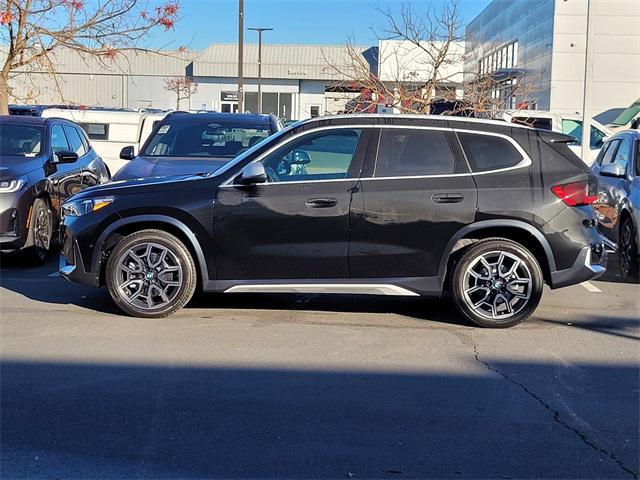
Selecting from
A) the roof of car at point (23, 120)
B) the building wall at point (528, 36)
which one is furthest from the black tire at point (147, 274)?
the building wall at point (528, 36)

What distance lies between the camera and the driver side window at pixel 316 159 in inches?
265

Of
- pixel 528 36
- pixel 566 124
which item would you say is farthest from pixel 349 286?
pixel 528 36

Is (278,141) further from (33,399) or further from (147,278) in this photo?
(33,399)

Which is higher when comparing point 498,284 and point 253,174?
point 253,174

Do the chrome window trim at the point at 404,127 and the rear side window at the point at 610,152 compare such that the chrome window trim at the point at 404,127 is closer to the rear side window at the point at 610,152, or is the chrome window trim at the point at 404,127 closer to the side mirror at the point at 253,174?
the side mirror at the point at 253,174

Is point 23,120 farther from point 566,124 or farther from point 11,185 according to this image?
point 566,124

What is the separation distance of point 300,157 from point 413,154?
3.36ft

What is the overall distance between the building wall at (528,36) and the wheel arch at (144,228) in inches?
894

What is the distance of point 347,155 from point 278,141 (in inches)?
24.4

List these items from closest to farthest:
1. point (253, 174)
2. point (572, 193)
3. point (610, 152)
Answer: point (253, 174) → point (572, 193) → point (610, 152)

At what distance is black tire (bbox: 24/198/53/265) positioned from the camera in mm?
9070

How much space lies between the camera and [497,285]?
6.57 metres

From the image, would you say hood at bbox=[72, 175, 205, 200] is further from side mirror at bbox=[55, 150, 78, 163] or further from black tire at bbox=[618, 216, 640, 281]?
black tire at bbox=[618, 216, 640, 281]

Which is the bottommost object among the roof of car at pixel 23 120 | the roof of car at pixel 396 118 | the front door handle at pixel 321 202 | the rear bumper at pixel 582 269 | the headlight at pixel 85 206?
the rear bumper at pixel 582 269
